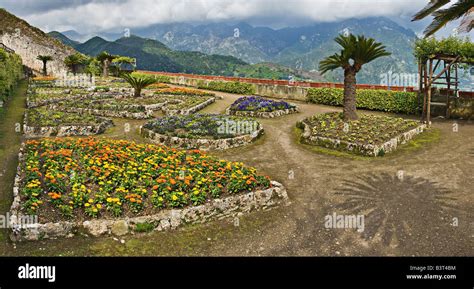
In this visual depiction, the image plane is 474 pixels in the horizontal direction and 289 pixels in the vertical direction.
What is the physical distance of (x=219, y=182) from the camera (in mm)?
9969

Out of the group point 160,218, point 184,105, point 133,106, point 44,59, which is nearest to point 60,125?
point 133,106

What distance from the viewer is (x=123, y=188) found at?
9.06 metres

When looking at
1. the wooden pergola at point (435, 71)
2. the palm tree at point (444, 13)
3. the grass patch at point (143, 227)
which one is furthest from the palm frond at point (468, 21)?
the grass patch at point (143, 227)

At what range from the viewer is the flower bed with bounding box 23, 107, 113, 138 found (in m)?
16.4

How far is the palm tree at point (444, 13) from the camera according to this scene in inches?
404

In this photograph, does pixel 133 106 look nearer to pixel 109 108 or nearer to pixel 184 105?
pixel 109 108

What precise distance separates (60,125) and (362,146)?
1365 cm

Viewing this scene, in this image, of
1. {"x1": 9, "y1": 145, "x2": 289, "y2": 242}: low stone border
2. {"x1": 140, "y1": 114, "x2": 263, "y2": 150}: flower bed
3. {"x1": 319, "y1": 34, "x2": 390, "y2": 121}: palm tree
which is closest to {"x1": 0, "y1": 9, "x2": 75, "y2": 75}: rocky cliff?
{"x1": 140, "y1": 114, "x2": 263, "y2": 150}: flower bed

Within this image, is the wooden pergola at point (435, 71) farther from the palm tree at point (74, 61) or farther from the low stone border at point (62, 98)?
the palm tree at point (74, 61)

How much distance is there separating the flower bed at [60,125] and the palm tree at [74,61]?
38.7 meters

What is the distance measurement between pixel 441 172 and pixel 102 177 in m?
10.8

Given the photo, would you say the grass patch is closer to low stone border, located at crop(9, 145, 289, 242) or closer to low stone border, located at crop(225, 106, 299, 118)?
low stone border, located at crop(9, 145, 289, 242)
